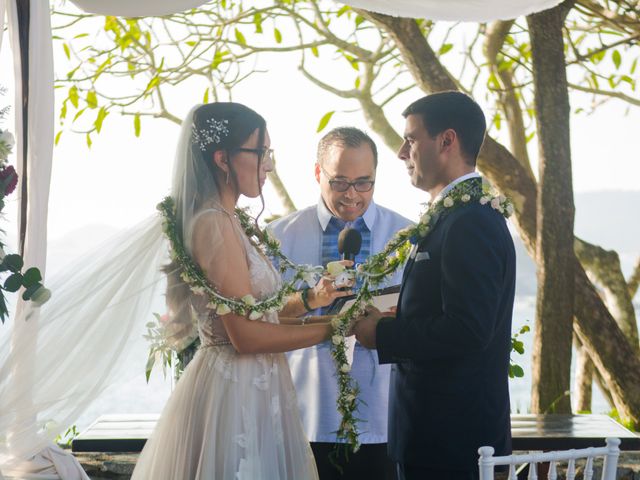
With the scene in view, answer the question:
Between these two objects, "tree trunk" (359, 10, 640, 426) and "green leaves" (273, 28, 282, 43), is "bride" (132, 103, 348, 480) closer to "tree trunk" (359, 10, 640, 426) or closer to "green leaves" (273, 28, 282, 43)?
"tree trunk" (359, 10, 640, 426)

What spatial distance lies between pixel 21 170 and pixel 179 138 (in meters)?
0.76

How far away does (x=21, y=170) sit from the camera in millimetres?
3133

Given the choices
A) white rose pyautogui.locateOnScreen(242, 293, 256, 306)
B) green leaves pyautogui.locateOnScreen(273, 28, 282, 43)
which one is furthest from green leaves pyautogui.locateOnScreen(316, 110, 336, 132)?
white rose pyautogui.locateOnScreen(242, 293, 256, 306)

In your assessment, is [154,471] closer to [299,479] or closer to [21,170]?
[299,479]

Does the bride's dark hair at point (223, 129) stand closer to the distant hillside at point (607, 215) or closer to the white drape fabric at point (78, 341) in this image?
the white drape fabric at point (78, 341)

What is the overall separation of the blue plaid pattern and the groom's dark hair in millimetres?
871

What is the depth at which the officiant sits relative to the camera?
10.3ft

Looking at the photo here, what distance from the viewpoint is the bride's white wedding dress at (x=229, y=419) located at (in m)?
2.54

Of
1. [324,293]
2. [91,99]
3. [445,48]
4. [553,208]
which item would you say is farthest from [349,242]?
[91,99]

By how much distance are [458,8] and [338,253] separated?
50.7 inches

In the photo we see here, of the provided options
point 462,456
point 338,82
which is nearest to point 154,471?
point 462,456

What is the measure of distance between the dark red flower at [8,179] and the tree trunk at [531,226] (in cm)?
290

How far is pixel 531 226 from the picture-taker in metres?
5.57

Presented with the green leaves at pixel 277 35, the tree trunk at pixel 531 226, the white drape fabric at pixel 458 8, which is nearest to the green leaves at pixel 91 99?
the green leaves at pixel 277 35
